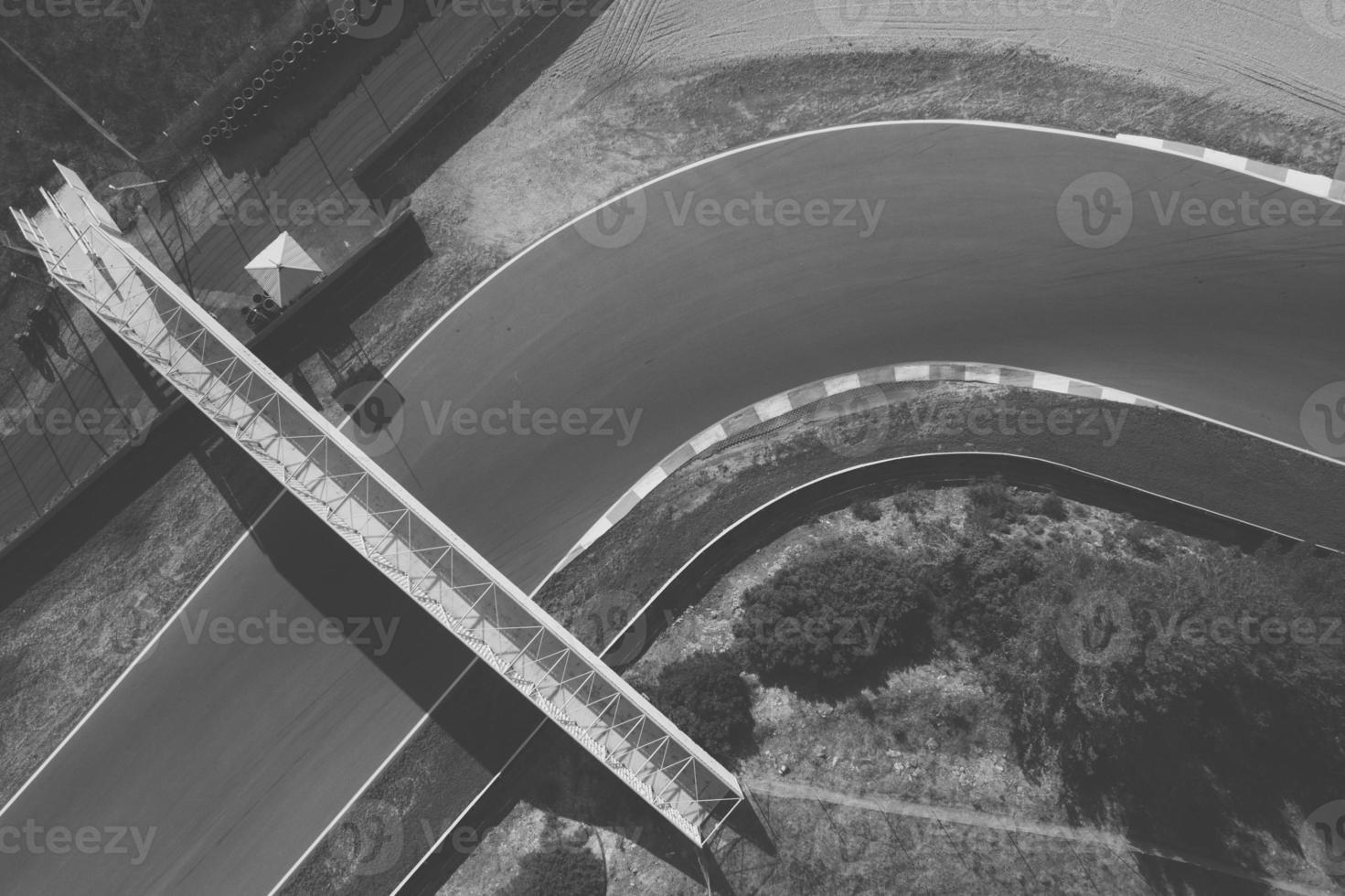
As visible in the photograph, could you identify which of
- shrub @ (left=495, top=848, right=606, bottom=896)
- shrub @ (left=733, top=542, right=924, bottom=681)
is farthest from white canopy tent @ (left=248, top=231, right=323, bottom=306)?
shrub @ (left=495, top=848, right=606, bottom=896)

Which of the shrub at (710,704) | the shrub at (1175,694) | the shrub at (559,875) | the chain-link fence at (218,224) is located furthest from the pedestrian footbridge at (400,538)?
the shrub at (1175,694)

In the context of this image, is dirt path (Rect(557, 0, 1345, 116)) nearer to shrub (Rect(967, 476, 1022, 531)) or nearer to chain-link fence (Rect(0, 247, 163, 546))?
shrub (Rect(967, 476, 1022, 531))

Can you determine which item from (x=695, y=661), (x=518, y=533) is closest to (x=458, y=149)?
(x=518, y=533)

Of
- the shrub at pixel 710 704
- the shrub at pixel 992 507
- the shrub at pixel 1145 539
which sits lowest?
the shrub at pixel 710 704

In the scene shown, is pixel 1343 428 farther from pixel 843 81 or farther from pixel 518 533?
pixel 518 533

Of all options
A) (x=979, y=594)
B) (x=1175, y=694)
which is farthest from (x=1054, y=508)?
(x=1175, y=694)

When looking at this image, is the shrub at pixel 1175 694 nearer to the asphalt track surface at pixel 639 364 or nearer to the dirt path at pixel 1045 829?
the dirt path at pixel 1045 829

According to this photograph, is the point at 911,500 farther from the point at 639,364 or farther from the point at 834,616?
the point at 639,364
